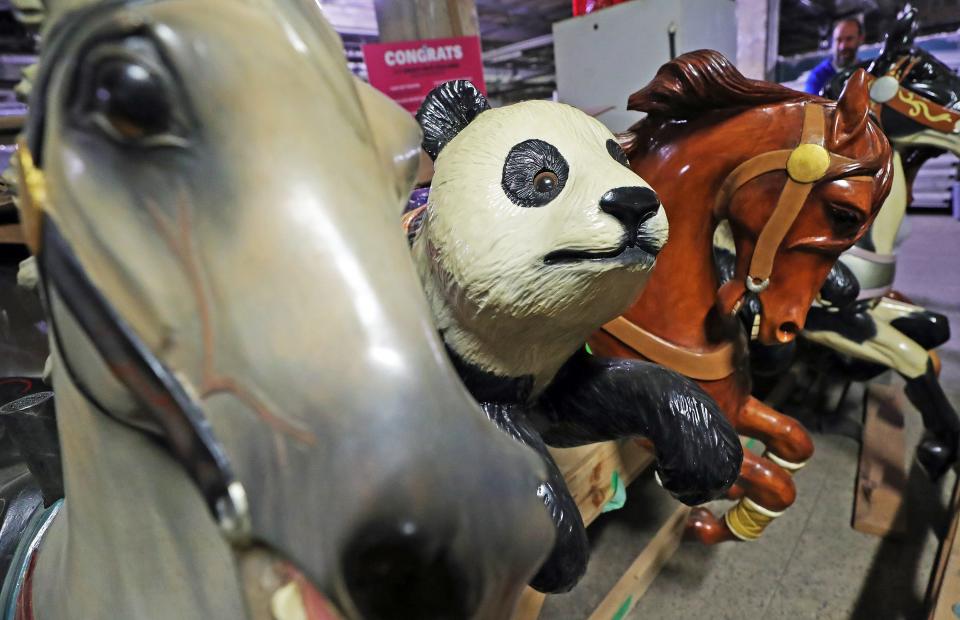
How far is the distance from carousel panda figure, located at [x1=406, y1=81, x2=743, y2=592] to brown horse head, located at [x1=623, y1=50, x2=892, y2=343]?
1.05 feet

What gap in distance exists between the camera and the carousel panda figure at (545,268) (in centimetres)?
48

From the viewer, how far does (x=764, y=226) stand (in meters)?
0.82

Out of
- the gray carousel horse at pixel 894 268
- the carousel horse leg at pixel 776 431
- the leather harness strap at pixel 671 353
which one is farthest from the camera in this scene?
the gray carousel horse at pixel 894 268

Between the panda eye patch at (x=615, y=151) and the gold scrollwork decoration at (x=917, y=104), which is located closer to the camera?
the panda eye patch at (x=615, y=151)

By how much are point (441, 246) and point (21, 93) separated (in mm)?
314

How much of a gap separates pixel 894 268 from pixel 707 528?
768mm

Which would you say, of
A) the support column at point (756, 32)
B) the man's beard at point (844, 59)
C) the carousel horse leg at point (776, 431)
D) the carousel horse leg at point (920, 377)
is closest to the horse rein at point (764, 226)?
the carousel horse leg at point (776, 431)

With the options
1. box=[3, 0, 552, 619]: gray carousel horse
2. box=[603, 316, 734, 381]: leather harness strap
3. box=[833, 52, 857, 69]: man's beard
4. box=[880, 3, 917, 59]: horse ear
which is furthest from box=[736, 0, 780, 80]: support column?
box=[3, 0, 552, 619]: gray carousel horse

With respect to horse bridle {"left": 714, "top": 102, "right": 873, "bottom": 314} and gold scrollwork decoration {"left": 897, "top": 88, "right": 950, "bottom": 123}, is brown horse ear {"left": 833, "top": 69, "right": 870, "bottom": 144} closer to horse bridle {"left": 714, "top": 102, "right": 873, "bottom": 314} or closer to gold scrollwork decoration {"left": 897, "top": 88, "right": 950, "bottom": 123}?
horse bridle {"left": 714, "top": 102, "right": 873, "bottom": 314}

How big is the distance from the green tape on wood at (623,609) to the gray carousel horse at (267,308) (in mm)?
990

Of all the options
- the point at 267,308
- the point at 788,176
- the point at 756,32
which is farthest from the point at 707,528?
the point at 756,32

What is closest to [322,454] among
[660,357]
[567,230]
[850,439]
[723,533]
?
[567,230]

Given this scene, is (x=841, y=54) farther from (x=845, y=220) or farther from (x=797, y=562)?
(x=797, y=562)

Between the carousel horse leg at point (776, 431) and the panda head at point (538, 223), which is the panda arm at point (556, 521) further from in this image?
the carousel horse leg at point (776, 431)
